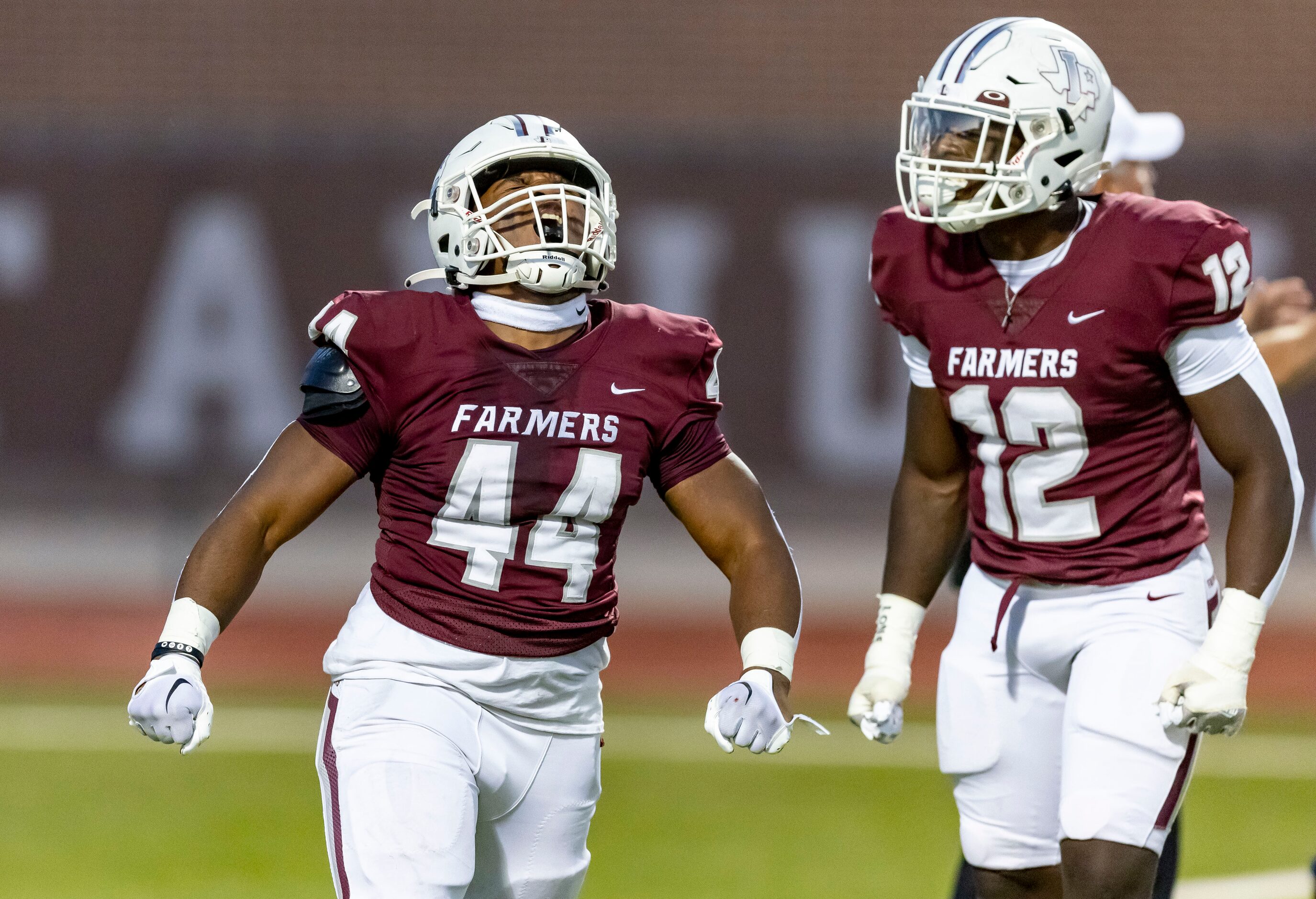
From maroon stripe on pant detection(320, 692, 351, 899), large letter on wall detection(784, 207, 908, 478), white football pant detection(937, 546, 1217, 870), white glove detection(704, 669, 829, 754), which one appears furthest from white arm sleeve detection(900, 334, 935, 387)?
large letter on wall detection(784, 207, 908, 478)

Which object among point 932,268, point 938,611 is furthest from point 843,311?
point 932,268

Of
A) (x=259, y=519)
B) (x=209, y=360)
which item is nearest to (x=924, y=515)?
(x=259, y=519)

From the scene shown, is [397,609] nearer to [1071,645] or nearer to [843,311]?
[1071,645]

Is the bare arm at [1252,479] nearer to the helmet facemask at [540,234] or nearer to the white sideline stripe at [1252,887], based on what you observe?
the helmet facemask at [540,234]

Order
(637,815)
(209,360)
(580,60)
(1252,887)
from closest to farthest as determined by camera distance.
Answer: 1. (1252,887)
2. (637,815)
3. (209,360)
4. (580,60)

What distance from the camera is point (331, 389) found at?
9.37 ft

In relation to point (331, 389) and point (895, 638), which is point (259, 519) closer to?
point (331, 389)

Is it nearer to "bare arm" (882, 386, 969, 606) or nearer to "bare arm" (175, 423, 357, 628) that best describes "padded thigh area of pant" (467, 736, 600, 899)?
"bare arm" (175, 423, 357, 628)

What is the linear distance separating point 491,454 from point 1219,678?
4.22 ft

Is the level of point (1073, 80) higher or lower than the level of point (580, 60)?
higher

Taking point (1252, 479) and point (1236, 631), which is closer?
point (1236, 631)

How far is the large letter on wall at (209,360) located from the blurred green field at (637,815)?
385cm

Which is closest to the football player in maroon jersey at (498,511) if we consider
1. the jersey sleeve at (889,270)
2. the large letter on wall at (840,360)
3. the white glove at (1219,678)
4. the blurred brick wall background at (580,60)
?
the jersey sleeve at (889,270)

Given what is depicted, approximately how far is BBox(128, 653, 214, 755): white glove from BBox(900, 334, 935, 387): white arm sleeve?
A: 1.44m
